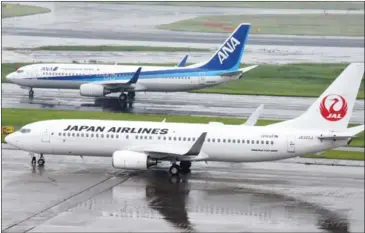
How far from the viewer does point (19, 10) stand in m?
152

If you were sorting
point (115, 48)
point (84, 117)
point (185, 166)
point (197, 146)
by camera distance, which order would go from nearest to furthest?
point (197, 146) < point (185, 166) < point (84, 117) < point (115, 48)

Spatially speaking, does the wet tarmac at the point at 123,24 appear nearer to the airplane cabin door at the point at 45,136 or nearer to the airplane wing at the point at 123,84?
the airplane wing at the point at 123,84

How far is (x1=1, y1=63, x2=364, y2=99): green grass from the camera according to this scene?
82.1 meters

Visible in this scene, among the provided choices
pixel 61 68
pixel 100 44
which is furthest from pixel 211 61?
pixel 100 44

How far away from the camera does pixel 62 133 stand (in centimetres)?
5088

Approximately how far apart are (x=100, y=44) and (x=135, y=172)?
67466mm

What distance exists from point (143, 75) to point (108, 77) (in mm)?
2829

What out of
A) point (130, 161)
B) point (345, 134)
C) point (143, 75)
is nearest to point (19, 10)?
point (143, 75)

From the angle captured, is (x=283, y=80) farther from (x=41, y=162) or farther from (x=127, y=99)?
(x=41, y=162)

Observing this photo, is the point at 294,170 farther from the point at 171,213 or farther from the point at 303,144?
the point at 171,213

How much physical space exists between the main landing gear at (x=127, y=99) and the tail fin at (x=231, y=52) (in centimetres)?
616

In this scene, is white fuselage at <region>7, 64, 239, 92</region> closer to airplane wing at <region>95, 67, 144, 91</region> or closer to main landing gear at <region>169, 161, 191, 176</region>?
airplane wing at <region>95, 67, 144, 91</region>

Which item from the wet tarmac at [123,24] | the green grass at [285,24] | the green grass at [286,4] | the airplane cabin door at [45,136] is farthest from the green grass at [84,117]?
the green grass at [286,4]

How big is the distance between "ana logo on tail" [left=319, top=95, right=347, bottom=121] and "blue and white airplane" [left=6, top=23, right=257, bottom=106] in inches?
1215
